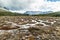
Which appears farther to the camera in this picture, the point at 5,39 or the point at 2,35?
the point at 2,35

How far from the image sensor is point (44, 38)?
743 cm

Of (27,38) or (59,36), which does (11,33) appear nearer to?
(27,38)

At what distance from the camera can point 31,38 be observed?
748cm

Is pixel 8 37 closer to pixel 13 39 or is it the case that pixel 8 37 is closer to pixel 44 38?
pixel 13 39

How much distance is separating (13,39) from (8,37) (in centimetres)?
37

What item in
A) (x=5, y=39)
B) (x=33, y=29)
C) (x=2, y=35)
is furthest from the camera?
(x=33, y=29)

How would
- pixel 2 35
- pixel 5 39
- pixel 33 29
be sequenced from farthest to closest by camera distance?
pixel 33 29, pixel 2 35, pixel 5 39

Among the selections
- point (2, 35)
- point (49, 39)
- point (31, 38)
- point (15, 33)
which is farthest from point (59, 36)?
point (2, 35)

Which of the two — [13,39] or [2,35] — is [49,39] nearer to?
[13,39]

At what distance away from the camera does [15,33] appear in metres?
8.08

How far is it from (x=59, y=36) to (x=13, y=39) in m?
2.19

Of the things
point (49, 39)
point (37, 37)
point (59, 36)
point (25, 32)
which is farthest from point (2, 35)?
point (59, 36)

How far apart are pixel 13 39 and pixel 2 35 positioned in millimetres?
805

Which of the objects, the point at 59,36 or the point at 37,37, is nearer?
the point at 37,37
